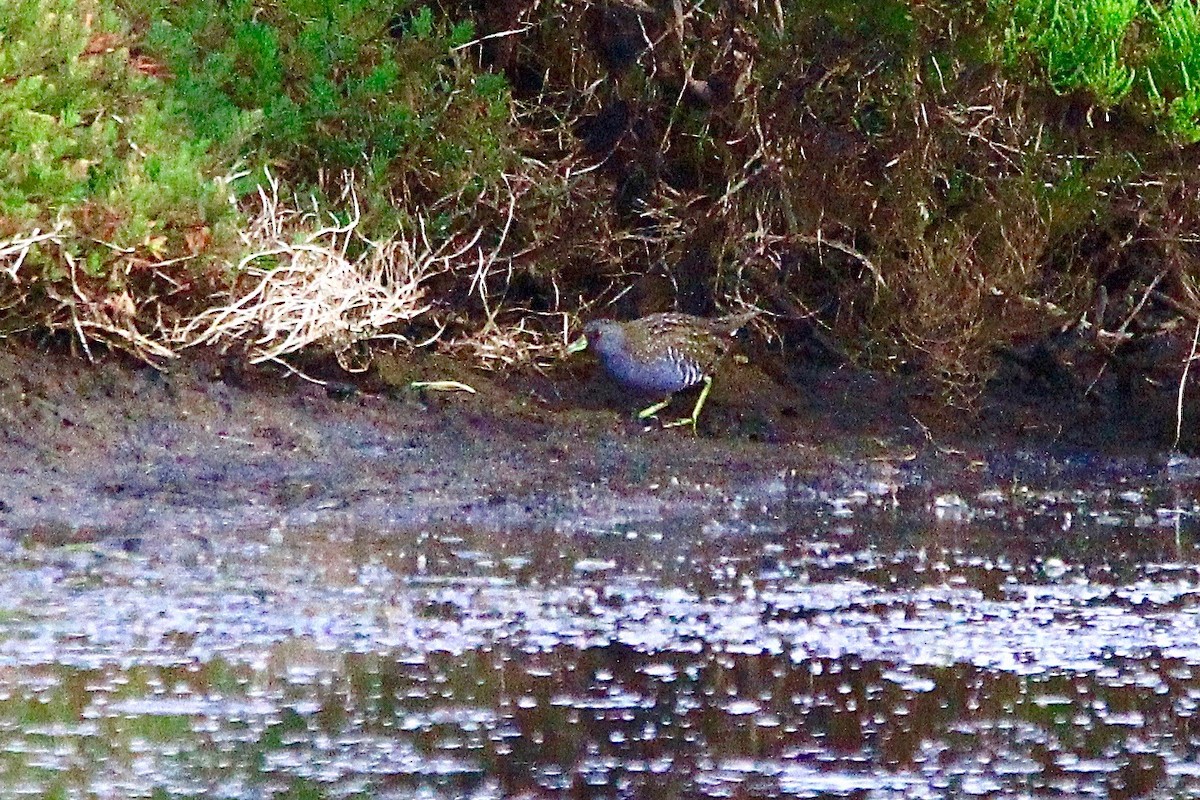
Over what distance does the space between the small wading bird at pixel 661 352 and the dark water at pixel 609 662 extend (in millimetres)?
1324

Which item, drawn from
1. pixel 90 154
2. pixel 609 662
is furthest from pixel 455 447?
pixel 609 662

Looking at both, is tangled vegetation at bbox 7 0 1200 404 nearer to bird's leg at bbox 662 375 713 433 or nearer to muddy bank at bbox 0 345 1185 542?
muddy bank at bbox 0 345 1185 542

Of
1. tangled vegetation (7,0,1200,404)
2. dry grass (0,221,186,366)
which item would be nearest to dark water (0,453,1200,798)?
dry grass (0,221,186,366)

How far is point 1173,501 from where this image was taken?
6457 millimetres

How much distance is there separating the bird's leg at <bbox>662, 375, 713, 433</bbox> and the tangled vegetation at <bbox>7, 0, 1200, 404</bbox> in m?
0.64

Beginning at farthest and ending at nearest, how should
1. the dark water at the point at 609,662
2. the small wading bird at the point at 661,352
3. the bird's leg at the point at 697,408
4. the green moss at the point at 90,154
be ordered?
the bird's leg at the point at 697,408
the small wading bird at the point at 661,352
the green moss at the point at 90,154
the dark water at the point at 609,662

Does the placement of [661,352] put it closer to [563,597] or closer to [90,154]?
[90,154]

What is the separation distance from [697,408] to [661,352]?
317 mm

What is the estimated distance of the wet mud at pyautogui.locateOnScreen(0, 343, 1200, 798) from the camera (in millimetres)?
3645

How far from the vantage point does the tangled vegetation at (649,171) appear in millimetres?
6969

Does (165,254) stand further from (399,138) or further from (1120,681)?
(1120,681)

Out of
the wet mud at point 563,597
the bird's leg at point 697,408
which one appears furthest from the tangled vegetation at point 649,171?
the bird's leg at point 697,408

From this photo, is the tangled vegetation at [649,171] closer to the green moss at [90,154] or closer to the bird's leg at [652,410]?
the green moss at [90,154]

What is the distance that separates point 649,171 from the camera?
8.32m
